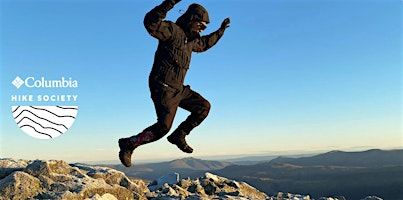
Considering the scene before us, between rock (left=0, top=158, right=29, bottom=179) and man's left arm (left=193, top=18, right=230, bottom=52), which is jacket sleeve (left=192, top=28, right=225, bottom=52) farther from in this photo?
rock (left=0, top=158, right=29, bottom=179)

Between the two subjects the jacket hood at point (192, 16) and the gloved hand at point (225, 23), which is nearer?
the jacket hood at point (192, 16)

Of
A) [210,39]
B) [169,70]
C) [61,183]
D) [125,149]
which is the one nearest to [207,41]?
[210,39]

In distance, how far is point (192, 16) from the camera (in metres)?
6.51

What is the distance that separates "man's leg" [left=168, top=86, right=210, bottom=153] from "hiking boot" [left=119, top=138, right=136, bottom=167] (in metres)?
0.95

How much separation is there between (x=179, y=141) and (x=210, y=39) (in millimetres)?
1991

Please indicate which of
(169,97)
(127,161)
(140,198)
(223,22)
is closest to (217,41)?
(223,22)

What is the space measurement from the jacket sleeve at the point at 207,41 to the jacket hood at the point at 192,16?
361 millimetres

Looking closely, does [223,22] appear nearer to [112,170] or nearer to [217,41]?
[217,41]

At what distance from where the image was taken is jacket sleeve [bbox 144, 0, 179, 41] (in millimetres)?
5746

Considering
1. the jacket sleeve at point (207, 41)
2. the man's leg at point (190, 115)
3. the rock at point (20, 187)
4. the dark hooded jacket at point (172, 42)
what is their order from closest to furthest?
the rock at point (20, 187)
the dark hooded jacket at point (172, 42)
the man's leg at point (190, 115)
the jacket sleeve at point (207, 41)

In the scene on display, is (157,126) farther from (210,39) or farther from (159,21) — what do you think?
(210,39)

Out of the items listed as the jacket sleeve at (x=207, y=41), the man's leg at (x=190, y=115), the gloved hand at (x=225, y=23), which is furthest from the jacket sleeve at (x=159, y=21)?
the gloved hand at (x=225, y=23)

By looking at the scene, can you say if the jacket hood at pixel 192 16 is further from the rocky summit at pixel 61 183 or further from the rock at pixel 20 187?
the rock at pixel 20 187

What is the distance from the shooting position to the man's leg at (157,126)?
6.26m
